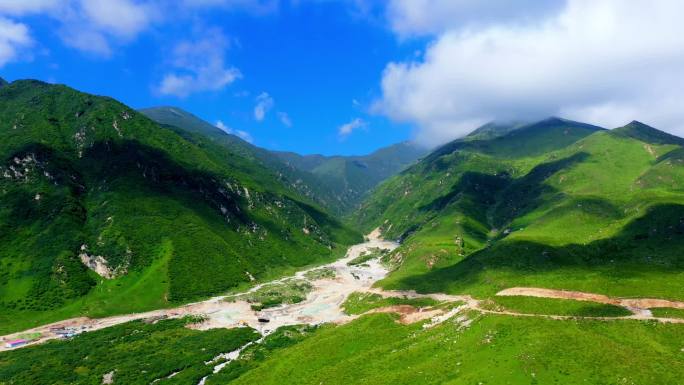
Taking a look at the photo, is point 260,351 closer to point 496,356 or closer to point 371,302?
point 371,302

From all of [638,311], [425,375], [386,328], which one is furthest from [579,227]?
[425,375]

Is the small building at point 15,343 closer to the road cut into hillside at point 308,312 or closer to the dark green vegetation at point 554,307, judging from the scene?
the road cut into hillside at point 308,312

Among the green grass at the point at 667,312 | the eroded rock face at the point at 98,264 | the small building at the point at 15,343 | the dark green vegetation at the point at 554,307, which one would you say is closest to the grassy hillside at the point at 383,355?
the dark green vegetation at the point at 554,307

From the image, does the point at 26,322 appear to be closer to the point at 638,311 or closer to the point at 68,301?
the point at 68,301

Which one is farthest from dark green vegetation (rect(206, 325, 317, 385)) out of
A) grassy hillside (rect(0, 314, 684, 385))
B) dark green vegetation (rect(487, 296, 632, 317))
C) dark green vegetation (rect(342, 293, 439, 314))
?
dark green vegetation (rect(487, 296, 632, 317))

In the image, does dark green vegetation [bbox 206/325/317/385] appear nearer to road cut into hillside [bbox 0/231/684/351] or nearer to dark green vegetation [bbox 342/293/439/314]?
road cut into hillside [bbox 0/231/684/351]

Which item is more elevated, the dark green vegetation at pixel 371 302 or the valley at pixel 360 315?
the valley at pixel 360 315
